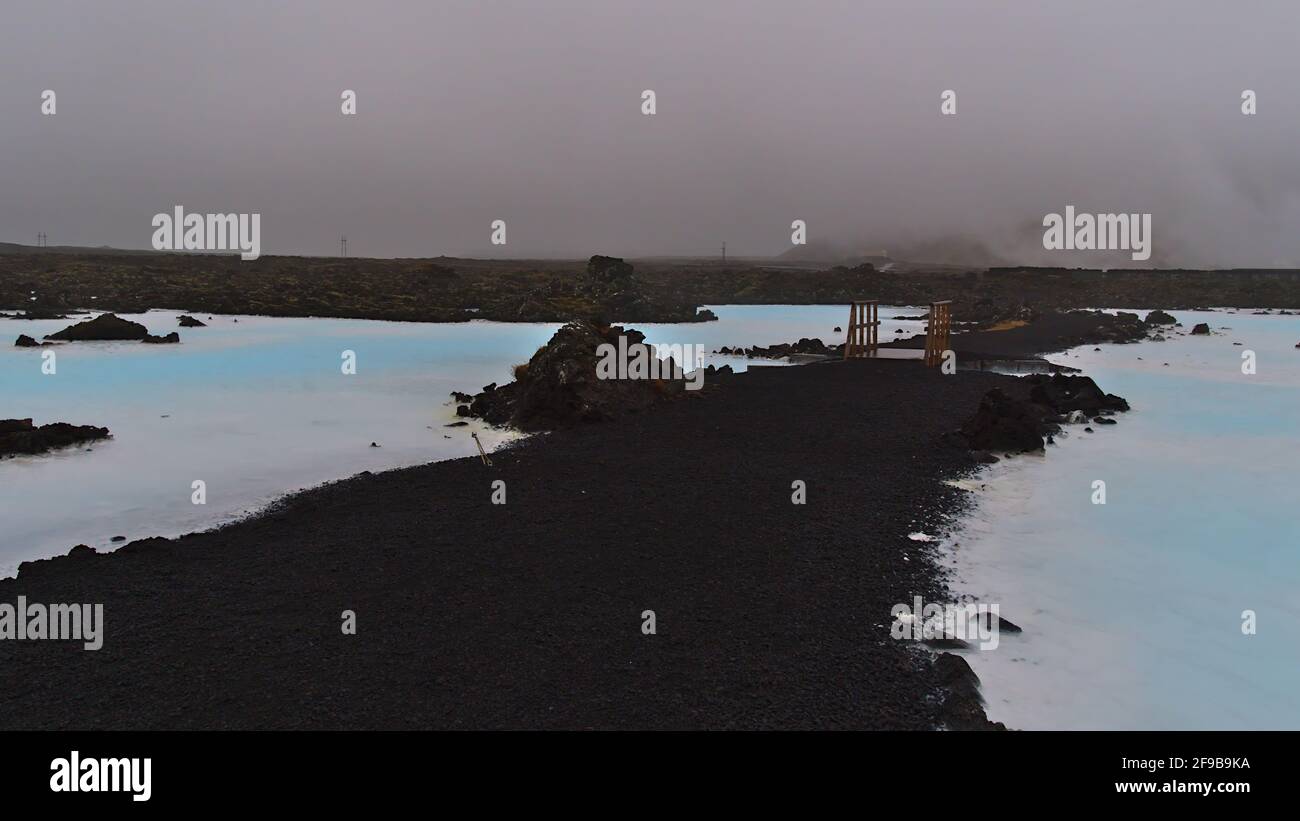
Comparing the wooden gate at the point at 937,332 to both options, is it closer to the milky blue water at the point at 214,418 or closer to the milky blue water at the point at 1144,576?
the milky blue water at the point at 214,418

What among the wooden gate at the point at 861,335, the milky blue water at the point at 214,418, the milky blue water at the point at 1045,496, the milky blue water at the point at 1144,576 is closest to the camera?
the milky blue water at the point at 1144,576

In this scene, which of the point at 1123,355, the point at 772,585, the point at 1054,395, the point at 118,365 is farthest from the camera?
the point at 1123,355

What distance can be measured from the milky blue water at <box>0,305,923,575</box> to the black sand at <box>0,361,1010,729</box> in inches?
50.3

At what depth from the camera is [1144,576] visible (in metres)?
10.1

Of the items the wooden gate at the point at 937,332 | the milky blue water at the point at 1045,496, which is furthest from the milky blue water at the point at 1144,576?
the wooden gate at the point at 937,332

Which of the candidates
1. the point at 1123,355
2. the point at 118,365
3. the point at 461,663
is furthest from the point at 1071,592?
the point at 1123,355

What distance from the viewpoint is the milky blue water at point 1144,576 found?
22.7 feet

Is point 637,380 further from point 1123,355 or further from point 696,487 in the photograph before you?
point 1123,355

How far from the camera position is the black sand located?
6125mm

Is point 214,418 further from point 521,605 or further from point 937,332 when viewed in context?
point 937,332

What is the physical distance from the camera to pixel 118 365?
94.4 ft

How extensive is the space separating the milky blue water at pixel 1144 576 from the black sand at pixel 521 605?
97 cm

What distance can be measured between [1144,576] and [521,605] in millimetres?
7916
